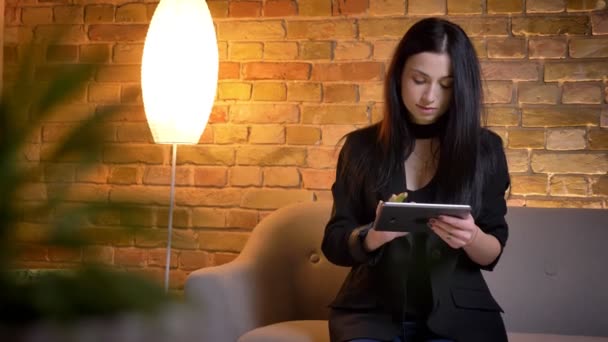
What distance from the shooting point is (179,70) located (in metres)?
2.81

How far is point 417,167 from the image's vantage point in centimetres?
213

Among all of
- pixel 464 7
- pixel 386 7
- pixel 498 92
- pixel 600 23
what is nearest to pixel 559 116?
pixel 498 92

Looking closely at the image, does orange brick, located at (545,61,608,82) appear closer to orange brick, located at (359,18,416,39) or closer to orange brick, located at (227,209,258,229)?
orange brick, located at (359,18,416,39)

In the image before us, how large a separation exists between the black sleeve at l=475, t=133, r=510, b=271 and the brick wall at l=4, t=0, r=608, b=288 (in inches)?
33.6

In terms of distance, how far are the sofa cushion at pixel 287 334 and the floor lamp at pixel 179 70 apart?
0.85 meters

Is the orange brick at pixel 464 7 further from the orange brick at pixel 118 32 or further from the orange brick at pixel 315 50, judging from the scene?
the orange brick at pixel 118 32

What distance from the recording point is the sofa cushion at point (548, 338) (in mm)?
2384

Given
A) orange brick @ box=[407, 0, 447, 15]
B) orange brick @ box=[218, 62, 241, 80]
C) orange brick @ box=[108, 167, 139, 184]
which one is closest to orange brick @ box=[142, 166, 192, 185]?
orange brick @ box=[218, 62, 241, 80]

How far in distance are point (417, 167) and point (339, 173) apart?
22cm

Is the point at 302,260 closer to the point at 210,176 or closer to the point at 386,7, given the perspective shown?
the point at 210,176

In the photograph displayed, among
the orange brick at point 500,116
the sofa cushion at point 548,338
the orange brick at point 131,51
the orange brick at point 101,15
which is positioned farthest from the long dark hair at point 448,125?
the orange brick at point 101,15

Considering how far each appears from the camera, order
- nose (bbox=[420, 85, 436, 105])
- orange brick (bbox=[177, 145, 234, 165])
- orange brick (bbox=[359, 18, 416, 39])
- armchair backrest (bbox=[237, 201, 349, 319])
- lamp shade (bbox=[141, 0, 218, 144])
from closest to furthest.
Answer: nose (bbox=[420, 85, 436, 105]), armchair backrest (bbox=[237, 201, 349, 319]), lamp shade (bbox=[141, 0, 218, 144]), orange brick (bbox=[359, 18, 416, 39]), orange brick (bbox=[177, 145, 234, 165])

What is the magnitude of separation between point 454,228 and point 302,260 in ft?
3.28

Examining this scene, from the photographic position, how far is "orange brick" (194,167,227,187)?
10.6 feet
